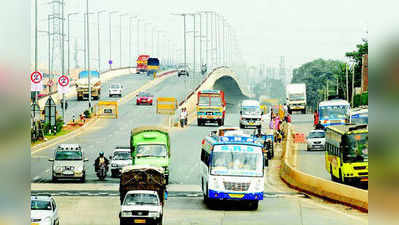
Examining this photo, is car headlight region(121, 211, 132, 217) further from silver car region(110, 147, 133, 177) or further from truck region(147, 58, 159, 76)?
truck region(147, 58, 159, 76)

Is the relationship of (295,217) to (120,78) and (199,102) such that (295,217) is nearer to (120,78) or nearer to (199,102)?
(199,102)

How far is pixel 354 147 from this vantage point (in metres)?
32.5

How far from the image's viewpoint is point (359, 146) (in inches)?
1271

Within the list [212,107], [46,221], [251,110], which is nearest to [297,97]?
[251,110]

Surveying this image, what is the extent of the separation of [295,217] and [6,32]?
2370 cm

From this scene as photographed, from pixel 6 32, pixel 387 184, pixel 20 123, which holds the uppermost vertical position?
A: pixel 6 32

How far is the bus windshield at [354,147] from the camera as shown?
1259 inches

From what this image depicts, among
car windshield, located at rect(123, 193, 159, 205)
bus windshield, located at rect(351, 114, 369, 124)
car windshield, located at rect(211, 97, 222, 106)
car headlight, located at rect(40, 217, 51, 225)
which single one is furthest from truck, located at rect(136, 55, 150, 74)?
car headlight, located at rect(40, 217, 51, 225)

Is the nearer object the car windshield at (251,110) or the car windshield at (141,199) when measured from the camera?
the car windshield at (141,199)

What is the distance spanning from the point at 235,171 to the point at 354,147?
671 cm

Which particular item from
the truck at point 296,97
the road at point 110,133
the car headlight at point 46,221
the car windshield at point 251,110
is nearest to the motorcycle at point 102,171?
the road at point 110,133

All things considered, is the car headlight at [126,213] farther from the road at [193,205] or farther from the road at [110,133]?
the road at [110,133]

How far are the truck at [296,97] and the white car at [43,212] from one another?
258 feet

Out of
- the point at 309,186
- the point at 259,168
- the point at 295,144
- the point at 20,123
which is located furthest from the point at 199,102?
the point at 20,123
